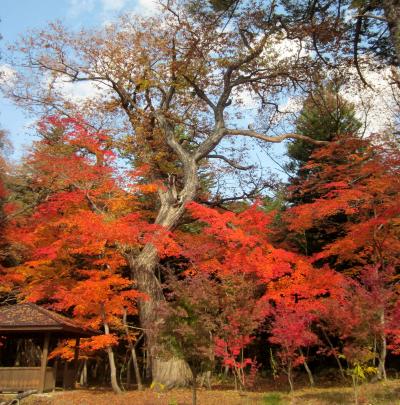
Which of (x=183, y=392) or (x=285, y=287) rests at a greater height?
(x=285, y=287)

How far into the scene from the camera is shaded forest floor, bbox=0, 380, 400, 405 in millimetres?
11445

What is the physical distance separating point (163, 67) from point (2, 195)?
9.62 meters

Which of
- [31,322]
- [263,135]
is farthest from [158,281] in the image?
[263,135]

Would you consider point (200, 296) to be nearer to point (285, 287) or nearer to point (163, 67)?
point (285, 287)

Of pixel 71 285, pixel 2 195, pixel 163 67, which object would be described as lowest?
pixel 71 285

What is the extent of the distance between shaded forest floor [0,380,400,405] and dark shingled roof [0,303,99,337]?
216 centimetres

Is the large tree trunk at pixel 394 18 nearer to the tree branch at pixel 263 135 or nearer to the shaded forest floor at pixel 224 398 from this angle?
the shaded forest floor at pixel 224 398

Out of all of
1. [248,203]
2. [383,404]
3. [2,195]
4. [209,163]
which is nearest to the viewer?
[383,404]

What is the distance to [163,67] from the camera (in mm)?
18641

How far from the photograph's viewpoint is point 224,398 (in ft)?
43.3

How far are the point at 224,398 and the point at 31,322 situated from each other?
710cm

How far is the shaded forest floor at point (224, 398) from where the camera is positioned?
37.6 feet

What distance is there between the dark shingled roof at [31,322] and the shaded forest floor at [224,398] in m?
2.16

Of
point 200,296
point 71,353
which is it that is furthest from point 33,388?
point 200,296
